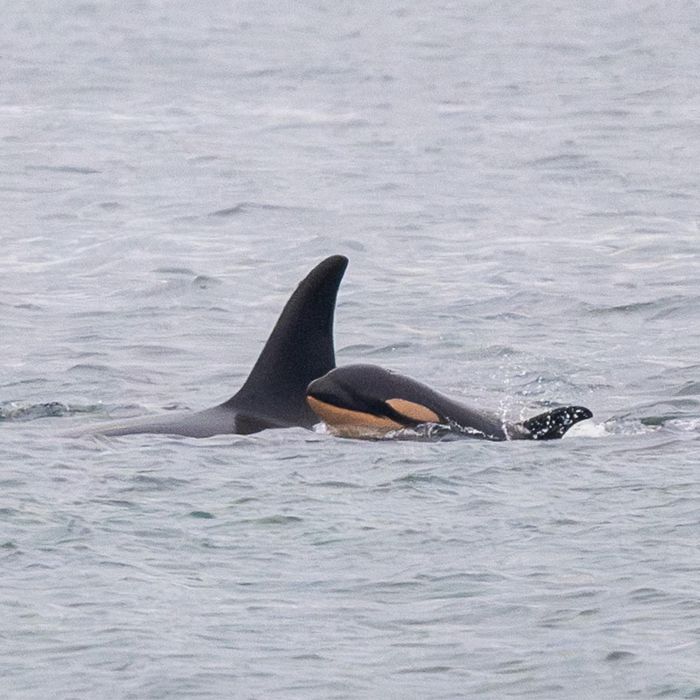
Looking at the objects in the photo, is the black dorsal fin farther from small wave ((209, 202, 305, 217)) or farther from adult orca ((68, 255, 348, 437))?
small wave ((209, 202, 305, 217))

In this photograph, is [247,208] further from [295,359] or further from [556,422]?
[556,422]

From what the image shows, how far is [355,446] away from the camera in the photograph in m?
15.3

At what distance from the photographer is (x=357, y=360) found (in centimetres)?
2016

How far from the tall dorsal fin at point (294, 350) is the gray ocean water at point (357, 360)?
0.63 metres

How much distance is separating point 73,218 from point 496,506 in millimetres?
17602

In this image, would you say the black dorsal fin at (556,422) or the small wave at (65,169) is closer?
the black dorsal fin at (556,422)

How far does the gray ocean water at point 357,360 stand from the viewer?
1060 cm

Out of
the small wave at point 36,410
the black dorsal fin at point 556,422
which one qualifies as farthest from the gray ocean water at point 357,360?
the black dorsal fin at point 556,422

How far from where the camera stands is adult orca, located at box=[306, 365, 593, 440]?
51.0ft

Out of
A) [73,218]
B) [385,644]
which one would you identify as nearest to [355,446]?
[385,644]

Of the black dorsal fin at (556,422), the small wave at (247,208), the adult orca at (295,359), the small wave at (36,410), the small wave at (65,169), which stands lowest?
the small wave at (247,208)

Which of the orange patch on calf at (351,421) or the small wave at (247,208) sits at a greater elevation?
the orange patch on calf at (351,421)

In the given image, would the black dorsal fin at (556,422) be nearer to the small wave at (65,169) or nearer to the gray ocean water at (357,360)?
the gray ocean water at (357,360)

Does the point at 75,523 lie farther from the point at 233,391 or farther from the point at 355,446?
the point at 233,391
